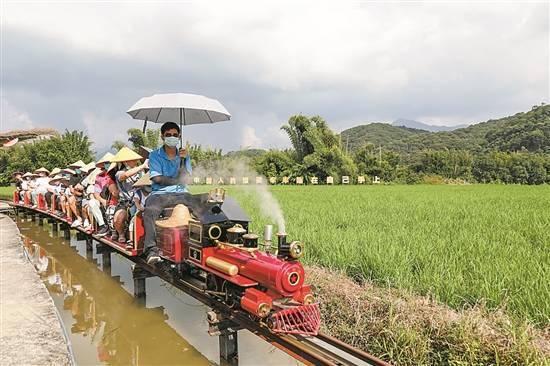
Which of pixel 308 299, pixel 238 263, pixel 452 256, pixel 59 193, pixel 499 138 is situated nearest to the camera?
pixel 308 299

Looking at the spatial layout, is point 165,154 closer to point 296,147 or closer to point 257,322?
point 257,322

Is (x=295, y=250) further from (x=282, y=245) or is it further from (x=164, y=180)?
(x=164, y=180)

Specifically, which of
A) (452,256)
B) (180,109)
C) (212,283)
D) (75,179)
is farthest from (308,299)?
(75,179)

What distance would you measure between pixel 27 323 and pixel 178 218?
195 centimetres

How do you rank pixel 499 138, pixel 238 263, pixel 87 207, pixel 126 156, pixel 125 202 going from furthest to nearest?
pixel 499 138
pixel 87 207
pixel 125 202
pixel 126 156
pixel 238 263

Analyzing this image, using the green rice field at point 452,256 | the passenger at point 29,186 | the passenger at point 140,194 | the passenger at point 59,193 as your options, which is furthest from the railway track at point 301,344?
the passenger at point 29,186

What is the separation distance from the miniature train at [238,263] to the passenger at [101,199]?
2603mm

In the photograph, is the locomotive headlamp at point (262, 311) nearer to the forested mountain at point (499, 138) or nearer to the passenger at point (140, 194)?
the passenger at point (140, 194)

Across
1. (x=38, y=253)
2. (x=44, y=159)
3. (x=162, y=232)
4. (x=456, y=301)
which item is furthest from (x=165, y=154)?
(x=44, y=159)

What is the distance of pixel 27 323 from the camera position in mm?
4461

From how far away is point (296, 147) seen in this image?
3753cm

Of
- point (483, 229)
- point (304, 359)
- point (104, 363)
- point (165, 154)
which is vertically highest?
point (165, 154)

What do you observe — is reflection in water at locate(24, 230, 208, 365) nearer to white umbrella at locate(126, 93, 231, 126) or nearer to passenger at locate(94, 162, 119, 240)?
passenger at locate(94, 162, 119, 240)

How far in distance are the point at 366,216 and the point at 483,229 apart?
8.23 feet
